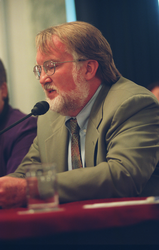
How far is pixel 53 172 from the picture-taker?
2.36ft

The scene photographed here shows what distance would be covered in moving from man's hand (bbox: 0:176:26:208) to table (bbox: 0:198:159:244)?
0.40 meters

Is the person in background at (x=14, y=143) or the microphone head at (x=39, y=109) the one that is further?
the person in background at (x=14, y=143)

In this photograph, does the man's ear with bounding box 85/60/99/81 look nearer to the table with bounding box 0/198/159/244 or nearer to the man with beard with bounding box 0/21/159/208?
the man with beard with bounding box 0/21/159/208

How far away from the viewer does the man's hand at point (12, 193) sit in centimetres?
A: 99

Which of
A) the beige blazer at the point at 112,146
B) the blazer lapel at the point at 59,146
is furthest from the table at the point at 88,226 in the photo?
the blazer lapel at the point at 59,146

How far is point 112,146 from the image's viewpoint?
1.23 metres

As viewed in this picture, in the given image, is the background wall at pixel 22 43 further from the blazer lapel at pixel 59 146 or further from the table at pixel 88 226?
the table at pixel 88 226

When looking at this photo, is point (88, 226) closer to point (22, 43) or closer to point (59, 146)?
point (59, 146)

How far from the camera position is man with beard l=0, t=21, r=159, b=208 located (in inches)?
40.0

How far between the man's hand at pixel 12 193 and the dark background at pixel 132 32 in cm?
153

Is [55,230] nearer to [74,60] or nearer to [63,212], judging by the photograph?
[63,212]

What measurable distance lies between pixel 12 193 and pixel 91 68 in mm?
896

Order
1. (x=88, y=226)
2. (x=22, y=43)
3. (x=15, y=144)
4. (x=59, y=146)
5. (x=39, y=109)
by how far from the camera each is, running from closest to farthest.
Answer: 1. (x=88, y=226)
2. (x=39, y=109)
3. (x=59, y=146)
4. (x=15, y=144)
5. (x=22, y=43)

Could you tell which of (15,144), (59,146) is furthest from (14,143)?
(59,146)
